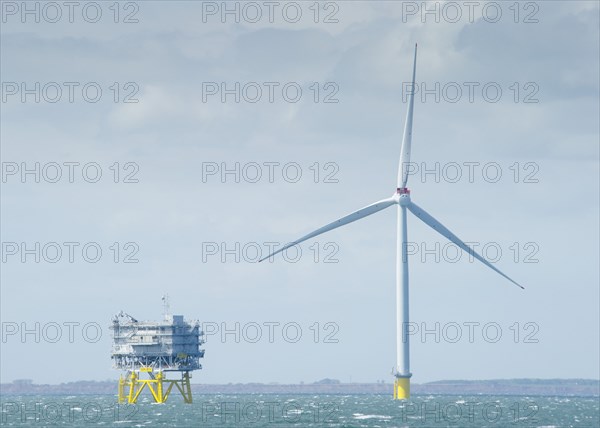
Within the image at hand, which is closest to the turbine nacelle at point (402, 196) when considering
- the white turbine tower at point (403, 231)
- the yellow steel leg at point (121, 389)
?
the white turbine tower at point (403, 231)

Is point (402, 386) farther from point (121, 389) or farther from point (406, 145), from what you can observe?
point (121, 389)

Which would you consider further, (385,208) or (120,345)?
(120,345)

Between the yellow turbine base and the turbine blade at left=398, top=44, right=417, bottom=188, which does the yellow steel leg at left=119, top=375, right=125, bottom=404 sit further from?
the turbine blade at left=398, top=44, right=417, bottom=188

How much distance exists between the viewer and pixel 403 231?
16388cm

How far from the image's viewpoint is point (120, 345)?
582ft

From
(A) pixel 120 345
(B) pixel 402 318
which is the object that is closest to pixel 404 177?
(B) pixel 402 318

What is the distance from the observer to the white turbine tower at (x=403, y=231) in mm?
156125

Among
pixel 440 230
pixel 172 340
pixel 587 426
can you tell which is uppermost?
pixel 440 230

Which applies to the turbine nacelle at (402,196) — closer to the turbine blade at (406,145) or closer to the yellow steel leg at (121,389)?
the turbine blade at (406,145)

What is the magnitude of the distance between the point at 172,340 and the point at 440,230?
→ 4303 centimetres

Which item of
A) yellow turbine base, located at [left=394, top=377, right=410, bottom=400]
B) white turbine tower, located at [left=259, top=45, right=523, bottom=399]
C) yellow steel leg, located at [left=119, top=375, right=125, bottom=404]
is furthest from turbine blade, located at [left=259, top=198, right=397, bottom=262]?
yellow steel leg, located at [left=119, top=375, right=125, bottom=404]

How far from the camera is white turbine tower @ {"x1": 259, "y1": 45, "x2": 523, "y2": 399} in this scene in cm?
15612

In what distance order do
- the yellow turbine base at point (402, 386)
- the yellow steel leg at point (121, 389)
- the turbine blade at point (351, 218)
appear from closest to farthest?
1. the turbine blade at point (351, 218)
2. the yellow turbine base at point (402, 386)
3. the yellow steel leg at point (121, 389)

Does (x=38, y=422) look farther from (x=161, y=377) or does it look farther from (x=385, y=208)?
(x=385, y=208)
